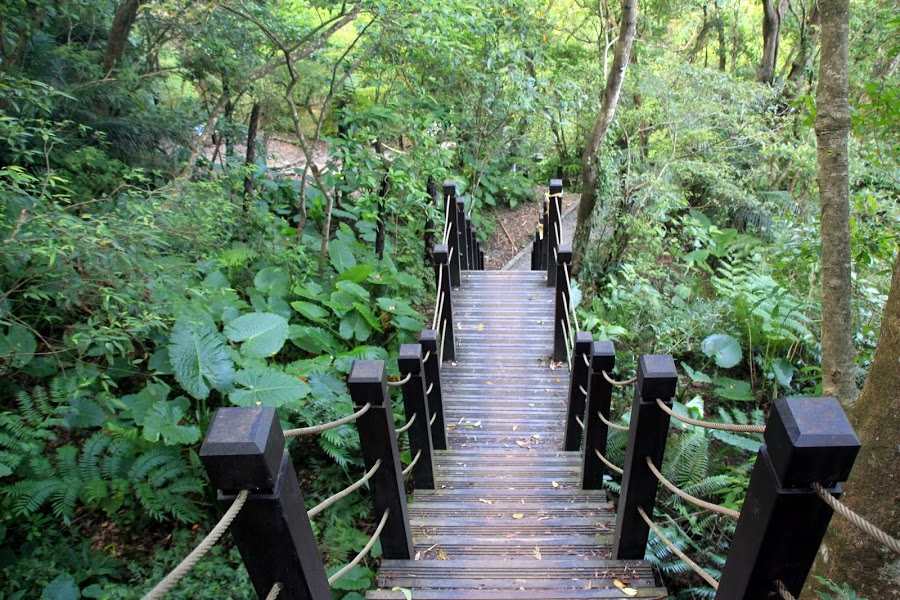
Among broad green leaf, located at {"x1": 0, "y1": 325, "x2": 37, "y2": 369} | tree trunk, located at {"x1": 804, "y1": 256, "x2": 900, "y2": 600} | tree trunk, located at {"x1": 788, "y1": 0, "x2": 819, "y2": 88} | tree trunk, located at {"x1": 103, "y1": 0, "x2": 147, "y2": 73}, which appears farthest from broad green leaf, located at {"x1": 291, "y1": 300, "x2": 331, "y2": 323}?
tree trunk, located at {"x1": 788, "y1": 0, "x2": 819, "y2": 88}

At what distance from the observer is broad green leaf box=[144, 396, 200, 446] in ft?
12.7

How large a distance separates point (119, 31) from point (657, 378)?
6539mm

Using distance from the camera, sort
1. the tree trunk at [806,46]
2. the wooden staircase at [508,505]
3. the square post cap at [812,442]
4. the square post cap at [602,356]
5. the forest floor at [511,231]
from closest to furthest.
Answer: the square post cap at [812,442]
the wooden staircase at [508,505]
the square post cap at [602,356]
the tree trunk at [806,46]
the forest floor at [511,231]

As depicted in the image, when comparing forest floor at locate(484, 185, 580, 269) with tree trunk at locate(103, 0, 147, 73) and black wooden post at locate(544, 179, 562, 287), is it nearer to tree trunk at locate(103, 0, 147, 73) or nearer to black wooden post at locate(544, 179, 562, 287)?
black wooden post at locate(544, 179, 562, 287)

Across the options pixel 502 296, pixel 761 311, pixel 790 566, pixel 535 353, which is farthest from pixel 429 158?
pixel 790 566

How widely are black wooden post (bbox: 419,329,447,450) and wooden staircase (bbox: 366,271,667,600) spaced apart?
0.45ft

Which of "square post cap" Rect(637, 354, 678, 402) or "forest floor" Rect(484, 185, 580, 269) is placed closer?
"square post cap" Rect(637, 354, 678, 402)

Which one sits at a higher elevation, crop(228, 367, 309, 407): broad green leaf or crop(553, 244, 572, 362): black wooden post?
crop(553, 244, 572, 362): black wooden post

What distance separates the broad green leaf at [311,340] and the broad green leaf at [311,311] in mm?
158

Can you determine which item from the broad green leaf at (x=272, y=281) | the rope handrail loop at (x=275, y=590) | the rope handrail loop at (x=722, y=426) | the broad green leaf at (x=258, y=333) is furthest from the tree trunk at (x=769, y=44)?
the rope handrail loop at (x=275, y=590)

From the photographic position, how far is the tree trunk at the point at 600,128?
20.4 feet

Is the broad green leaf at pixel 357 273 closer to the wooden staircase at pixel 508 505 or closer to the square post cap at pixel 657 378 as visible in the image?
the wooden staircase at pixel 508 505

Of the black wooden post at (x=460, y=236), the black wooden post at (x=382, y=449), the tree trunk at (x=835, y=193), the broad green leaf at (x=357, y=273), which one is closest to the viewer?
the black wooden post at (x=382, y=449)

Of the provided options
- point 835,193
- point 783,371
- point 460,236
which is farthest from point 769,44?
point 835,193
